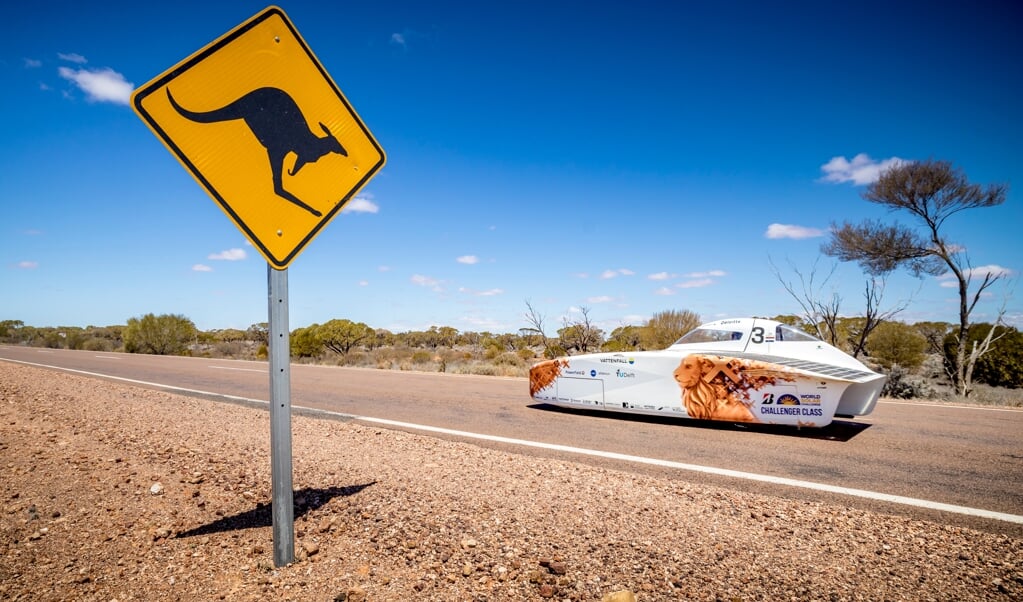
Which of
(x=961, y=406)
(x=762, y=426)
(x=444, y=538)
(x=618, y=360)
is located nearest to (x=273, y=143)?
(x=444, y=538)

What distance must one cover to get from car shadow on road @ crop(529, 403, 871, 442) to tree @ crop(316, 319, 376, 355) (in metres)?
28.8

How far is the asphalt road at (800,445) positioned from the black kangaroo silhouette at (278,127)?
3654mm

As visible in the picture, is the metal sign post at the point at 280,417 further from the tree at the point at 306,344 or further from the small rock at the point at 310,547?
the tree at the point at 306,344

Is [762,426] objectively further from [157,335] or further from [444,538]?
[157,335]

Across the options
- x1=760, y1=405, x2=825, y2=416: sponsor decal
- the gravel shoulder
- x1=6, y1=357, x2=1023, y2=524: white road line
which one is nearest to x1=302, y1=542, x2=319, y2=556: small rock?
the gravel shoulder

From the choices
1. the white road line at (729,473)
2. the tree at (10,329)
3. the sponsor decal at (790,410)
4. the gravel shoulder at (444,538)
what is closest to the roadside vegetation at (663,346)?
the sponsor decal at (790,410)

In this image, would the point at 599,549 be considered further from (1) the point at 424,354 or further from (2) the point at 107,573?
(1) the point at 424,354

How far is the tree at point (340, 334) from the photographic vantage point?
33.4 m

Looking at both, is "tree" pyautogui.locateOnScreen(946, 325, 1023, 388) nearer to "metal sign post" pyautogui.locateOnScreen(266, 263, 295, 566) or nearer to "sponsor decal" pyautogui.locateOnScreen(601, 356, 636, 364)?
"sponsor decal" pyautogui.locateOnScreen(601, 356, 636, 364)

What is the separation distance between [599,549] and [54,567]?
267cm

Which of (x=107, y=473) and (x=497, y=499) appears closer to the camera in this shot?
(x=497, y=499)

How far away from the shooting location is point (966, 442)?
5.48 meters

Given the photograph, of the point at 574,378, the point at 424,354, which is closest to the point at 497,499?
the point at 574,378

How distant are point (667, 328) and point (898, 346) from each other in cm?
1078
